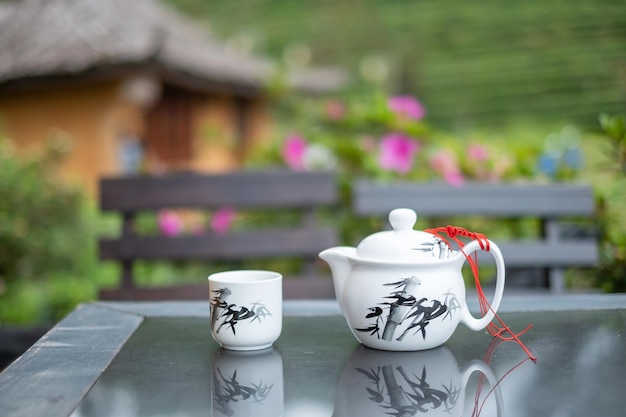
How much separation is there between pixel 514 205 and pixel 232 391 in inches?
55.6

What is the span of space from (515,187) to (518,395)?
52.8 inches

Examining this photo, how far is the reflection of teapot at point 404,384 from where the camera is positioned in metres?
0.63

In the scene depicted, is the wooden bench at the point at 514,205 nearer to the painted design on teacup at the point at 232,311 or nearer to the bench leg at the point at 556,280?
the bench leg at the point at 556,280

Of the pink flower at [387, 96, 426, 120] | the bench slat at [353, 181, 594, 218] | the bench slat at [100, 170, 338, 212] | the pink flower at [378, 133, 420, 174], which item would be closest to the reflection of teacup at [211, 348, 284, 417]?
the bench slat at [353, 181, 594, 218]

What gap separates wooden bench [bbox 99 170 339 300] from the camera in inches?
79.2

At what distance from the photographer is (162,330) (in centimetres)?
99

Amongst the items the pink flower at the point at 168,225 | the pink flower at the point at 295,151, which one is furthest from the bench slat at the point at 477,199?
the pink flower at the point at 168,225

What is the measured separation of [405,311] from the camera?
813 mm

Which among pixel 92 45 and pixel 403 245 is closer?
pixel 403 245

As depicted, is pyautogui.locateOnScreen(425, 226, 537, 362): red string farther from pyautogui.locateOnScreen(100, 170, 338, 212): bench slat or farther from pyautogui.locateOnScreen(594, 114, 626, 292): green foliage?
pyautogui.locateOnScreen(100, 170, 338, 212): bench slat

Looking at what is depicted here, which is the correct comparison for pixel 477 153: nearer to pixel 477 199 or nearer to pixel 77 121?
pixel 477 199

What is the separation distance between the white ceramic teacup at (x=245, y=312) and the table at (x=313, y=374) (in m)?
0.02

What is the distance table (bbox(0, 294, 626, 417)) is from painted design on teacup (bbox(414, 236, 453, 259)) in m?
0.12

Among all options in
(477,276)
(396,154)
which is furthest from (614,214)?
(477,276)
